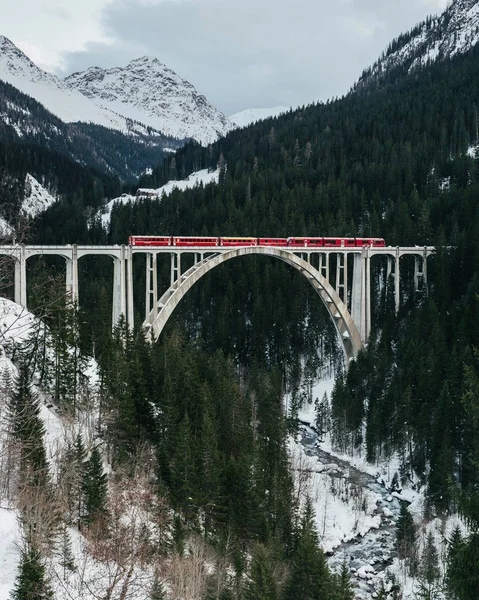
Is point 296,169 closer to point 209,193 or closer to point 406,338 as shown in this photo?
point 209,193

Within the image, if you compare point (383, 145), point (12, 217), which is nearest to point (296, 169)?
point (383, 145)

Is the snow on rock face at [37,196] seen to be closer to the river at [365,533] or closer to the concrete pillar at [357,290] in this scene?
the concrete pillar at [357,290]

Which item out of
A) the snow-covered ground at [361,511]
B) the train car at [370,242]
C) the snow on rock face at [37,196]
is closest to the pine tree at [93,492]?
the snow-covered ground at [361,511]

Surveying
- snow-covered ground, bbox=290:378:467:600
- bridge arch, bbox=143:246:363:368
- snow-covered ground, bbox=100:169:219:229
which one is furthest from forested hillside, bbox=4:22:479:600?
snow-covered ground, bbox=100:169:219:229

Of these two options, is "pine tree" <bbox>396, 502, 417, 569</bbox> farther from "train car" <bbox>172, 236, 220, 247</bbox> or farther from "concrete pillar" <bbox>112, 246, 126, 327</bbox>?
→ "train car" <bbox>172, 236, 220, 247</bbox>

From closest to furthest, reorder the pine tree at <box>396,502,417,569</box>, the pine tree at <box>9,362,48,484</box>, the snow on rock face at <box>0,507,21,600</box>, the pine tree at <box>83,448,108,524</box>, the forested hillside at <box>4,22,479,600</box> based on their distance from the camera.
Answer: the snow on rock face at <box>0,507,21,600</box>, the pine tree at <box>9,362,48,484</box>, the pine tree at <box>83,448,108,524</box>, the forested hillside at <box>4,22,479,600</box>, the pine tree at <box>396,502,417,569</box>
